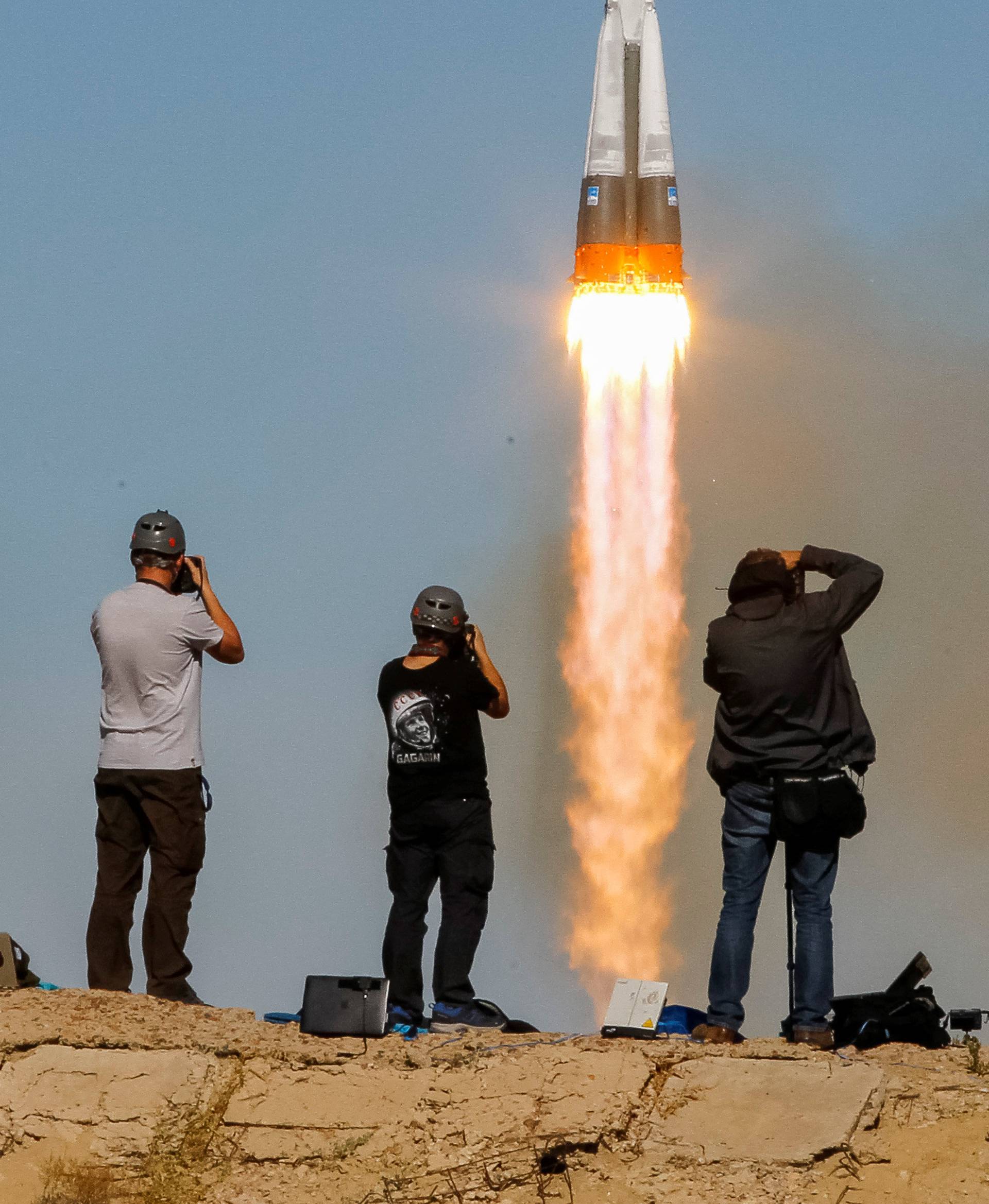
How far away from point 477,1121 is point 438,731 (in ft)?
8.14

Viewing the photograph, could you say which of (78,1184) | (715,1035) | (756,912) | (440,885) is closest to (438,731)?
(440,885)

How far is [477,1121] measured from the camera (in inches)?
405

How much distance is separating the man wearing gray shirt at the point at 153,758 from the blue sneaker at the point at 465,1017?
146cm

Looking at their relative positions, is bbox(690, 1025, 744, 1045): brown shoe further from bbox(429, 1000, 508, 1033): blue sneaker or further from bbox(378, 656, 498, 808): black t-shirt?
bbox(378, 656, 498, 808): black t-shirt

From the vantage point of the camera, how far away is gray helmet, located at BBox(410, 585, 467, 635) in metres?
12.1

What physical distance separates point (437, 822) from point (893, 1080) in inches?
121

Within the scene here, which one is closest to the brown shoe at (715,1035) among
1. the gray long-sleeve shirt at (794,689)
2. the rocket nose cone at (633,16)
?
the gray long-sleeve shirt at (794,689)

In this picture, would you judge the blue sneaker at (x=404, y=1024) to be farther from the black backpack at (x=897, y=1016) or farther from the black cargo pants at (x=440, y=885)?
the black backpack at (x=897, y=1016)

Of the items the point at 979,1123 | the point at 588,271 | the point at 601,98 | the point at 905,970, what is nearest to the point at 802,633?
the point at 905,970

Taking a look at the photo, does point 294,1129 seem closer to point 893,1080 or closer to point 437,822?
point 437,822

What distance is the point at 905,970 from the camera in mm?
11352

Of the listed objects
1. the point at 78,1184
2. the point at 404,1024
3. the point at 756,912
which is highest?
the point at 756,912

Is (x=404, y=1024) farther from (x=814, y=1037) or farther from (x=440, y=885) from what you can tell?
(x=814, y=1037)

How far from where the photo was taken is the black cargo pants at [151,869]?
12000 mm
